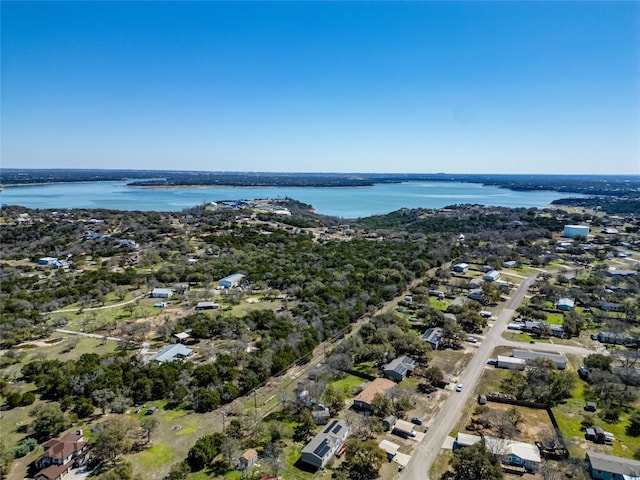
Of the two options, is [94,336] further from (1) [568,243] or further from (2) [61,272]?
(1) [568,243]

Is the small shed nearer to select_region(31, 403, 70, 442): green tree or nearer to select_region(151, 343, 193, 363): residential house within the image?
select_region(151, 343, 193, 363): residential house

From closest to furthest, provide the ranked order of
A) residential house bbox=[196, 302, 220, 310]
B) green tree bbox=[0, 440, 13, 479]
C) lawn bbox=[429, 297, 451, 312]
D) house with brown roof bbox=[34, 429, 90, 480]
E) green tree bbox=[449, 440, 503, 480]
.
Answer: green tree bbox=[449, 440, 503, 480] < house with brown roof bbox=[34, 429, 90, 480] < green tree bbox=[0, 440, 13, 479] < residential house bbox=[196, 302, 220, 310] < lawn bbox=[429, 297, 451, 312]

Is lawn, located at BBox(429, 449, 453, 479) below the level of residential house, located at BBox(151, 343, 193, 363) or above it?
below

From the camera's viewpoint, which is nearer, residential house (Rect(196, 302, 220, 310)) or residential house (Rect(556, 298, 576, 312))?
residential house (Rect(556, 298, 576, 312))

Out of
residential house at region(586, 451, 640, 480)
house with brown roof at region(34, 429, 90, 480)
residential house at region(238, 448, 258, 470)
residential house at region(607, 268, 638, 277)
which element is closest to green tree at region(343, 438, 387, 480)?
residential house at region(238, 448, 258, 470)

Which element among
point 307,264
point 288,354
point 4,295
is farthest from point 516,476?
point 4,295

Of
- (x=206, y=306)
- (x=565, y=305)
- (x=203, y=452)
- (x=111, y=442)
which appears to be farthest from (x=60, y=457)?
(x=565, y=305)
